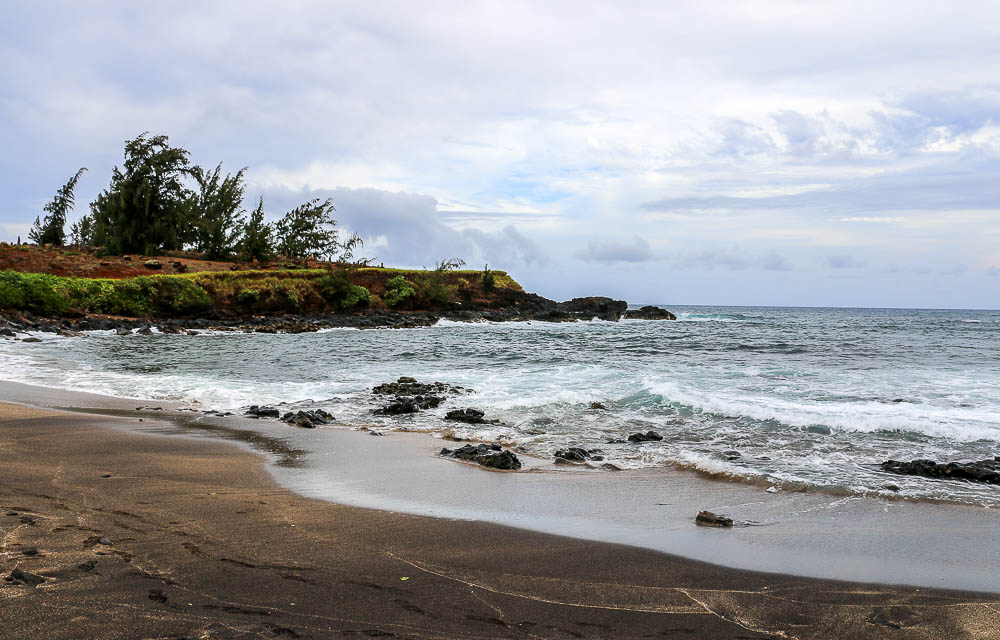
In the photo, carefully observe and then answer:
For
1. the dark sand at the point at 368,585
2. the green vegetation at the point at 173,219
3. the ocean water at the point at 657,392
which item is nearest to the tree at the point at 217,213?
the green vegetation at the point at 173,219

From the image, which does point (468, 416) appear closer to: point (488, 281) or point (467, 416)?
point (467, 416)

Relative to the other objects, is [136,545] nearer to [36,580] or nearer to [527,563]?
[36,580]

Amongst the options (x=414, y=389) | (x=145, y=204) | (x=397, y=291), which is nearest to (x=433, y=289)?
(x=397, y=291)

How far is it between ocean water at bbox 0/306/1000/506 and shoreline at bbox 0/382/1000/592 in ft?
2.28

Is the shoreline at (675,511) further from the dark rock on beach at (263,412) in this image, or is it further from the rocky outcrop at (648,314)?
the rocky outcrop at (648,314)

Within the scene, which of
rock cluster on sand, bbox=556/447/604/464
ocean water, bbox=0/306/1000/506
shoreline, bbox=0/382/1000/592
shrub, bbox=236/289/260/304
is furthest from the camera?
shrub, bbox=236/289/260/304

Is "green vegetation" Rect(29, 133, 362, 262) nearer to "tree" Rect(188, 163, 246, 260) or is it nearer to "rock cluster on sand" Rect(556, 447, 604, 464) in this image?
"tree" Rect(188, 163, 246, 260)

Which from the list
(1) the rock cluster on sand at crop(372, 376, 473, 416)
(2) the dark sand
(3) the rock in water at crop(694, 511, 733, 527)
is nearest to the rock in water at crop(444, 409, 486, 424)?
(1) the rock cluster on sand at crop(372, 376, 473, 416)

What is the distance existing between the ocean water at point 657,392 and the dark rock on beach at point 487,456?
2.38 ft

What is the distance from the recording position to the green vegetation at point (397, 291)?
49469 mm

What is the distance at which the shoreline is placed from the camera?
4488mm

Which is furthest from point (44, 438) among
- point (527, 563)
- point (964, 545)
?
point (964, 545)

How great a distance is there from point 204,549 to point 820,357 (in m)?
22.1

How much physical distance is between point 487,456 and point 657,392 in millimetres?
6503
